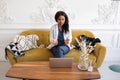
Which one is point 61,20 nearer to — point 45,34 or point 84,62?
point 45,34

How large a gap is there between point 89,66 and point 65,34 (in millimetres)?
971

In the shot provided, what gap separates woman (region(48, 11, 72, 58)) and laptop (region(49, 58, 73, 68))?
650 millimetres

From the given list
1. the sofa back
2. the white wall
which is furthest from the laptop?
the white wall

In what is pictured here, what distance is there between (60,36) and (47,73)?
3.53 feet

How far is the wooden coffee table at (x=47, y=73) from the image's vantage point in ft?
6.95

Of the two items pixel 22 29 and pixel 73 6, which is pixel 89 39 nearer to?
pixel 73 6

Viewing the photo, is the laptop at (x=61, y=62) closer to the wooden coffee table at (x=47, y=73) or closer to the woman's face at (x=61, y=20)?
the wooden coffee table at (x=47, y=73)

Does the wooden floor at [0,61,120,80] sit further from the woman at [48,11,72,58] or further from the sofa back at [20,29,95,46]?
the woman at [48,11,72,58]

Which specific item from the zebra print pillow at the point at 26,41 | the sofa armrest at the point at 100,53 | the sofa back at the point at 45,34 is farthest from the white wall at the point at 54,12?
the sofa armrest at the point at 100,53

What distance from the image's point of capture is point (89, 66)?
2.33 m

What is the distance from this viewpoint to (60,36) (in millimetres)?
3176

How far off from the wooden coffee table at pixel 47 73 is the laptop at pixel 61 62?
0.05 m

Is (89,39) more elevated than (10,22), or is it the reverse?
(10,22)

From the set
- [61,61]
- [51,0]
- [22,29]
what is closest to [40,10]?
[51,0]
